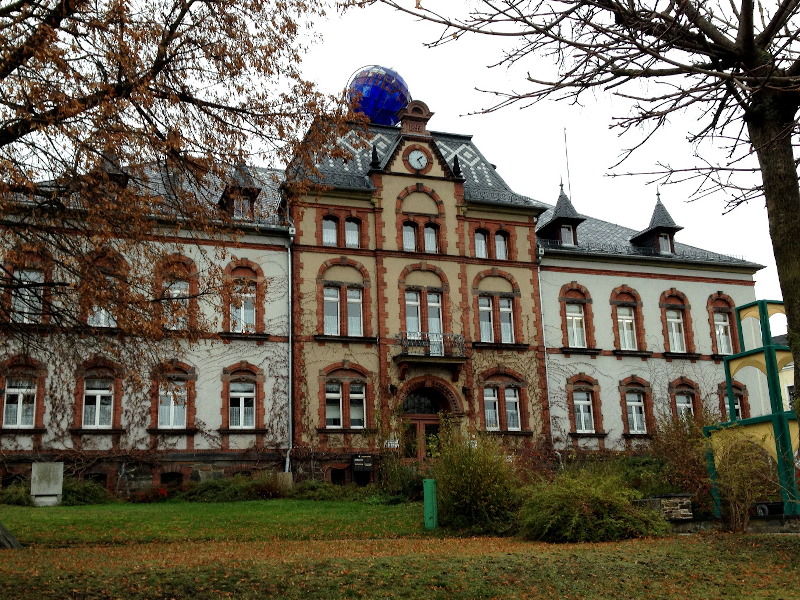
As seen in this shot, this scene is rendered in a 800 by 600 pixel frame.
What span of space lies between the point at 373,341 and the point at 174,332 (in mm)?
16626

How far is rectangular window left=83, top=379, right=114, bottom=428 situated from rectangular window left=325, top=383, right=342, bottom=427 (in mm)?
7330

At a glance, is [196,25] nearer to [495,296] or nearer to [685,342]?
[495,296]

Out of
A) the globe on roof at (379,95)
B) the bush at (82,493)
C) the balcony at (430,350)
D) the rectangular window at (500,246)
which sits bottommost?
the bush at (82,493)

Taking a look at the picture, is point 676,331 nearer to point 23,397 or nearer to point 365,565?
point 23,397

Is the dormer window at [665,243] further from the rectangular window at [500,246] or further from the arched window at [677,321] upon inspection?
the rectangular window at [500,246]

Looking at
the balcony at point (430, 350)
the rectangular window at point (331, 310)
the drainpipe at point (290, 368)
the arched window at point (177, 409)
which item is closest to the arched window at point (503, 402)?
the balcony at point (430, 350)

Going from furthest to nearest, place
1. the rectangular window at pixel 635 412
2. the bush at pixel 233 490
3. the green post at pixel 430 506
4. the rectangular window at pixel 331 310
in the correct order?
the rectangular window at pixel 635 412 < the rectangular window at pixel 331 310 < the bush at pixel 233 490 < the green post at pixel 430 506

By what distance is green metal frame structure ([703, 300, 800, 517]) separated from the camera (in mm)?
16109

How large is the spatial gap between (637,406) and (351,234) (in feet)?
45.6

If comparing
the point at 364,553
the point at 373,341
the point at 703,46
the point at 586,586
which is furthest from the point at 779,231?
the point at 373,341

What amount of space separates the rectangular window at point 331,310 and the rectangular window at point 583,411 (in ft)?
33.4

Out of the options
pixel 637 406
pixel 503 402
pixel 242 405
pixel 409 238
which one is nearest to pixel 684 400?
pixel 637 406

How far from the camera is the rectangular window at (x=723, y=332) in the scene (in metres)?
36.8

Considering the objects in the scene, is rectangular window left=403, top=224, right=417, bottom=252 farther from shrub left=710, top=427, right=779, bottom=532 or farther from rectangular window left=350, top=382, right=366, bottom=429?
shrub left=710, top=427, right=779, bottom=532
